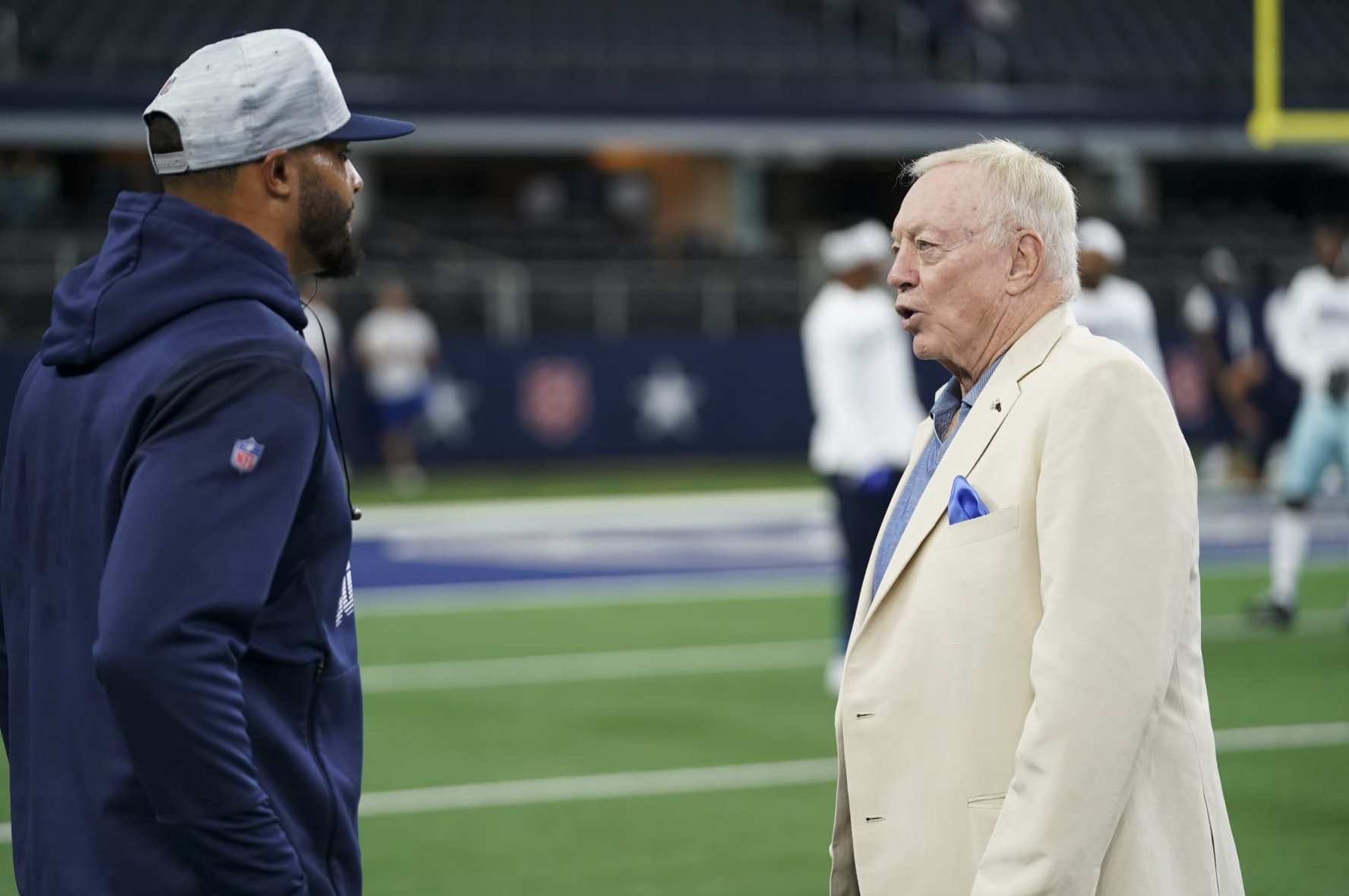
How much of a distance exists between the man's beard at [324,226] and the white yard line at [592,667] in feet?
23.4

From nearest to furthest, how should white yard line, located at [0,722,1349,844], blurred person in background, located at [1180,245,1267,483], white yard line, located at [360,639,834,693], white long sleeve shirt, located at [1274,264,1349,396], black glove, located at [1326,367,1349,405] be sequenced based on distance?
white yard line, located at [0,722,1349,844]
white yard line, located at [360,639,834,693]
black glove, located at [1326,367,1349,405]
white long sleeve shirt, located at [1274,264,1349,396]
blurred person in background, located at [1180,245,1267,483]

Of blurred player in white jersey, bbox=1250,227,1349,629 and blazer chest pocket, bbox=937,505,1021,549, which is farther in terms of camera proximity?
blurred player in white jersey, bbox=1250,227,1349,629

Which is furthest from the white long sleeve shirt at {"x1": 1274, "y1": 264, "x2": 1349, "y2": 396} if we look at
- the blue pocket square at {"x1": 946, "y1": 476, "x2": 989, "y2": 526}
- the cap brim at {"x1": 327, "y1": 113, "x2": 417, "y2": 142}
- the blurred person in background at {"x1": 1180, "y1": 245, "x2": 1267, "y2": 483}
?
the cap brim at {"x1": 327, "y1": 113, "x2": 417, "y2": 142}

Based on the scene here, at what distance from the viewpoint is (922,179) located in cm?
294

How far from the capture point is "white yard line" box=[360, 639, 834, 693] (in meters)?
9.94

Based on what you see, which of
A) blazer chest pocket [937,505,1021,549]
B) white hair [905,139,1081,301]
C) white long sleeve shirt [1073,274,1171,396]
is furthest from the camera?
white long sleeve shirt [1073,274,1171,396]

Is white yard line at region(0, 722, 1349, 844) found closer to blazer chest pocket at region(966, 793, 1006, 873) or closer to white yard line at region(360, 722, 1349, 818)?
white yard line at region(360, 722, 1349, 818)

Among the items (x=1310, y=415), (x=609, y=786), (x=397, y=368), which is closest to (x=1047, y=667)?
(x=609, y=786)

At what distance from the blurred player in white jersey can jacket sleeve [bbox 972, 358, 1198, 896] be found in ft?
29.0

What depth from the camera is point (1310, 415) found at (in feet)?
36.2

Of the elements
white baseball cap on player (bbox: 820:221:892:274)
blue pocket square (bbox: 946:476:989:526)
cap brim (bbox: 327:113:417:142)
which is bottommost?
white baseball cap on player (bbox: 820:221:892:274)

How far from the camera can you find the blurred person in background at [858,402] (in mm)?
9289

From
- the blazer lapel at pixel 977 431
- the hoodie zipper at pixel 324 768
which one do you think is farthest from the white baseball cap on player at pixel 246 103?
the blazer lapel at pixel 977 431

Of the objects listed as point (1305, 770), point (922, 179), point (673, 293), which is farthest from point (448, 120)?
point (922, 179)
